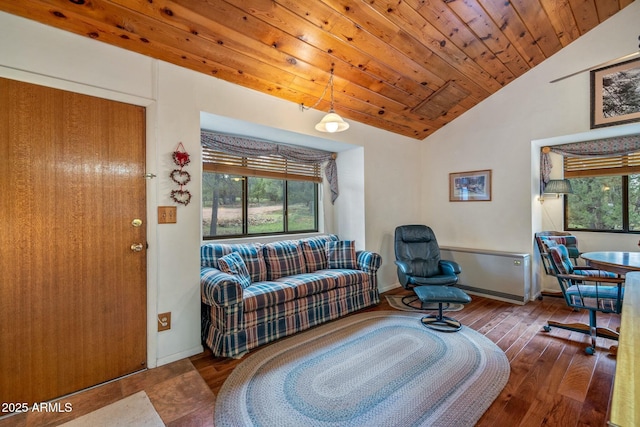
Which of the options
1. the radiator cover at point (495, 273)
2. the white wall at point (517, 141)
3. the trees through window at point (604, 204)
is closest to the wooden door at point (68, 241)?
the radiator cover at point (495, 273)

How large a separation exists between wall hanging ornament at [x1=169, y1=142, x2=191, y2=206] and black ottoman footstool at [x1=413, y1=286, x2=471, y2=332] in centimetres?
241

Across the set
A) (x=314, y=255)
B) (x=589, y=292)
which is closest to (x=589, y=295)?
(x=589, y=292)

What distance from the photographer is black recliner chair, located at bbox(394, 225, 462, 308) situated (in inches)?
143

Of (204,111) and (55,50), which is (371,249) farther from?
(55,50)

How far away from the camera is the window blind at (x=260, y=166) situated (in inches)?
129

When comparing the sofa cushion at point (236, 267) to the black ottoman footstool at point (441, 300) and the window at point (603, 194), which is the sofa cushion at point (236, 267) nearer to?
the black ottoman footstool at point (441, 300)

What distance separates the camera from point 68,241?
196 cm

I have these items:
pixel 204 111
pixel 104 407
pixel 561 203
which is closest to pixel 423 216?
pixel 561 203

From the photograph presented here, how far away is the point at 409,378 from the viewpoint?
2072 millimetres

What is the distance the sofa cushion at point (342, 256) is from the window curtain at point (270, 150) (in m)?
0.97

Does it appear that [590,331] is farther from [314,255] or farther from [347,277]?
[314,255]

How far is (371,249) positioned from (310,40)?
2748 mm

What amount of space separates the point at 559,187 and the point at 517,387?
2.97 meters

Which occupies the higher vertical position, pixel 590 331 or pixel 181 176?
pixel 181 176
